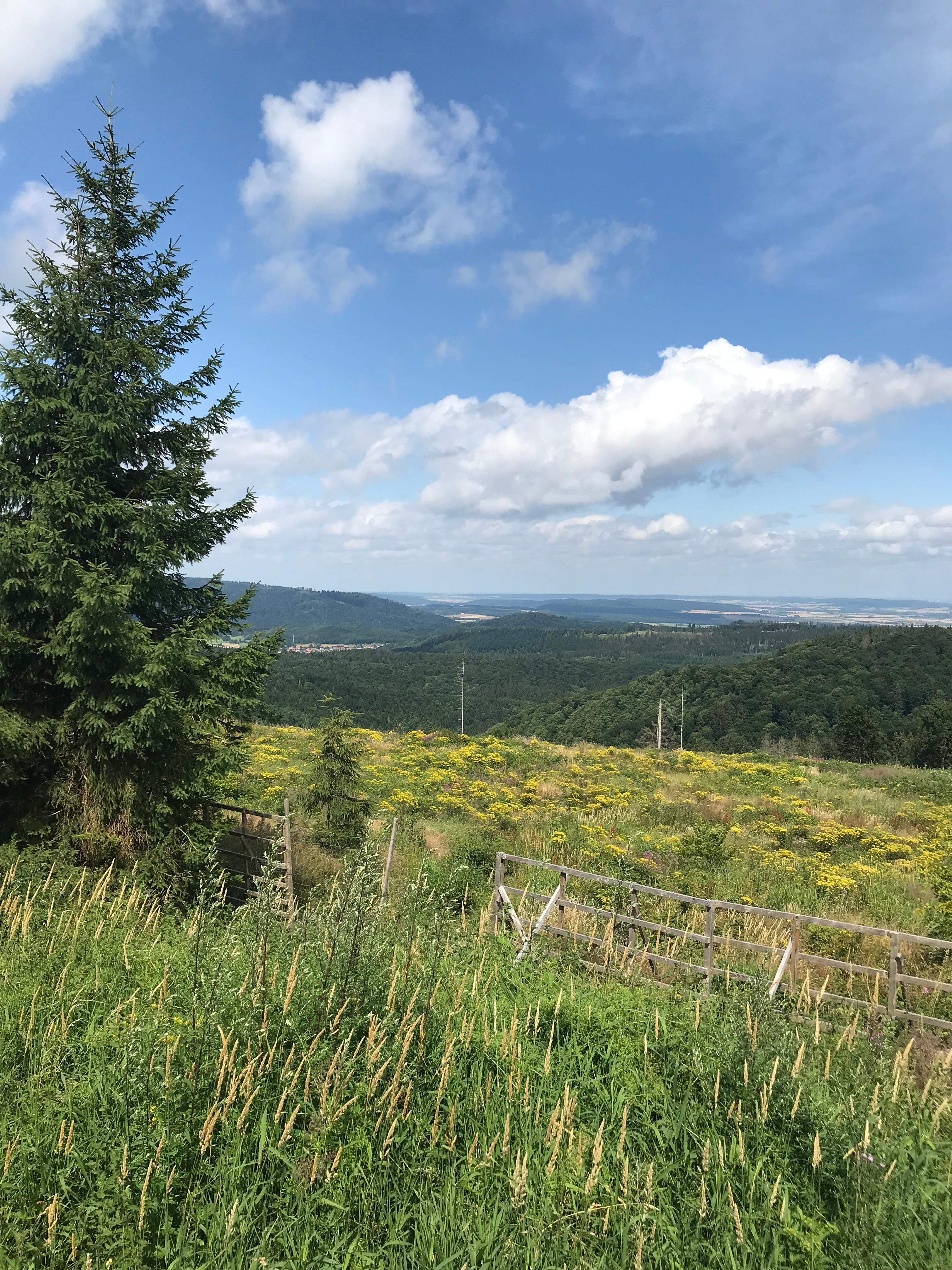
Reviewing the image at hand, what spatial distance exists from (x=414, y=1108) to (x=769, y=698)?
74317mm

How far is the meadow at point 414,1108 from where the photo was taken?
2391mm

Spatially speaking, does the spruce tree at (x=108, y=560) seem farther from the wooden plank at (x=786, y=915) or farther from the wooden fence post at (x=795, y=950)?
the wooden fence post at (x=795, y=950)

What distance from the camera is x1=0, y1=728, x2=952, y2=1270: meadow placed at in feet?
7.84

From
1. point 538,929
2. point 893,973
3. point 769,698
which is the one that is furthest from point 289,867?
point 769,698

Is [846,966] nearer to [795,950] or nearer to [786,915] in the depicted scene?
[795,950]

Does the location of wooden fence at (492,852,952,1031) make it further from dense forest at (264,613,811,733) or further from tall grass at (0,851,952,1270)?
dense forest at (264,613,811,733)

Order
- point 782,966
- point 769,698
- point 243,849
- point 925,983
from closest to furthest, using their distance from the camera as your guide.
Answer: point 925,983 < point 782,966 < point 243,849 < point 769,698

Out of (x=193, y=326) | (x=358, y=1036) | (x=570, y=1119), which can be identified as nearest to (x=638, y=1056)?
(x=570, y=1119)

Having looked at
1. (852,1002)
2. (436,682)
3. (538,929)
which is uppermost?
(538,929)

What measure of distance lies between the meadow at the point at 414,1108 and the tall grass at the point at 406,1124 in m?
0.02

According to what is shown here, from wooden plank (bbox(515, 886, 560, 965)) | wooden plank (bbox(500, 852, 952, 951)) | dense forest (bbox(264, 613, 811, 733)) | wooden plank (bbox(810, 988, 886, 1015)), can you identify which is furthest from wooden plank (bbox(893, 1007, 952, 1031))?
dense forest (bbox(264, 613, 811, 733))

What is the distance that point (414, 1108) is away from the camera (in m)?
2.93

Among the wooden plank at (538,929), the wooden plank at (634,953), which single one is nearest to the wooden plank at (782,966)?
the wooden plank at (634,953)

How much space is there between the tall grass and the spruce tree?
3029mm
